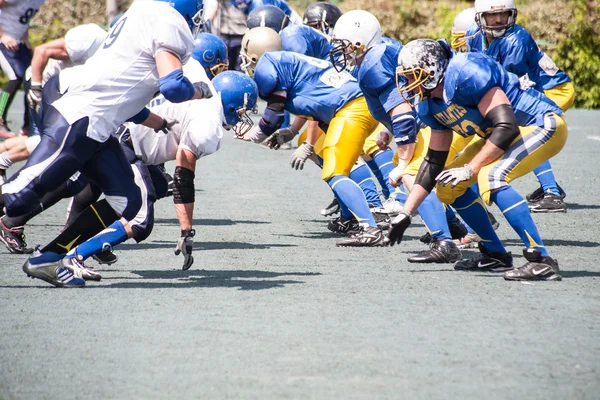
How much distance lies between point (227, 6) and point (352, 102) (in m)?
7.88

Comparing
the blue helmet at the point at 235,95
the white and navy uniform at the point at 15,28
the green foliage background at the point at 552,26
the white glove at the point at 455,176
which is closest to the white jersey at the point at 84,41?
the blue helmet at the point at 235,95

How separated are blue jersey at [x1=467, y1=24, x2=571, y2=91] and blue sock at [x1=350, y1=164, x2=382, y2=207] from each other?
54.8 inches

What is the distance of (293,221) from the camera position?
859 cm

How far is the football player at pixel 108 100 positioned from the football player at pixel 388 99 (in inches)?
69.1

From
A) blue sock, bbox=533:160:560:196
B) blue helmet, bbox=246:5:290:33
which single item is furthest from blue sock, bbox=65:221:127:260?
blue helmet, bbox=246:5:290:33

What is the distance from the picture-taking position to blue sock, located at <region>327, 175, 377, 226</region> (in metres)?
7.46

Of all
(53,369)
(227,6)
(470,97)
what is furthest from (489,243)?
(227,6)

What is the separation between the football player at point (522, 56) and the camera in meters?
8.18

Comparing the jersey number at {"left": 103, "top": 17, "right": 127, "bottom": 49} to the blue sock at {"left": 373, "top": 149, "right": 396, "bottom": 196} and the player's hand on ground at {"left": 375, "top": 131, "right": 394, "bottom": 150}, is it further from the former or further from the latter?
the blue sock at {"left": 373, "top": 149, "right": 396, "bottom": 196}

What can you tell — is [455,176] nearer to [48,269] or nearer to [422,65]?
[422,65]

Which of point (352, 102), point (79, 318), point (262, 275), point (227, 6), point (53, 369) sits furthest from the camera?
point (227, 6)

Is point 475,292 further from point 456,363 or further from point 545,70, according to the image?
point 545,70

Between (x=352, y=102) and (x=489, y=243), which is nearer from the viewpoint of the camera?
(x=489, y=243)

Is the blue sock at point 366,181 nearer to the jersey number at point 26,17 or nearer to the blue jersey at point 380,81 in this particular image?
the blue jersey at point 380,81
